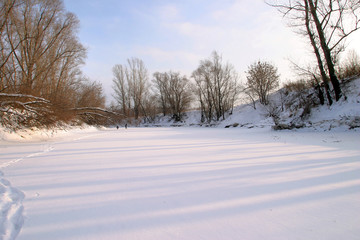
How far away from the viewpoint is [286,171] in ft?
9.00

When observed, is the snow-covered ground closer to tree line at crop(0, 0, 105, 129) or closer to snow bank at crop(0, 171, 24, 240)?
snow bank at crop(0, 171, 24, 240)

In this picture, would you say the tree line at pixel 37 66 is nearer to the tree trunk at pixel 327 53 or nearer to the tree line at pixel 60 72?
the tree line at pixel 60 72

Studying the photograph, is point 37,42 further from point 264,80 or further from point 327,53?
point 264,80

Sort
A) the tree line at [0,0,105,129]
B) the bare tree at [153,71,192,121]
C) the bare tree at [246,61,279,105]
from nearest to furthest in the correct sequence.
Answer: the tree line at [0,0,105,129] < the bare tree at [246,61,279,105] < the bare tree at [153,71,192,121]

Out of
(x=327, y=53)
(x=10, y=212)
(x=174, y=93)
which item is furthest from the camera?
(x=174, y=93)

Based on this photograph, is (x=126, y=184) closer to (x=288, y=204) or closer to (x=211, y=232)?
(x=211, y=232)

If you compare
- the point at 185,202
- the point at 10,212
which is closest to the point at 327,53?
the point at 185,202

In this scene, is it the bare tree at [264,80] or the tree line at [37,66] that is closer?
the tree line at [37,66]

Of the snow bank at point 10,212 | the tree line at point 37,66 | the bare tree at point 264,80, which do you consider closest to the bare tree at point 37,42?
the tree line at point 37,66

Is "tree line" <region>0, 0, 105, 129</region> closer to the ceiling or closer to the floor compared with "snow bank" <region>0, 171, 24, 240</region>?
closer to the ceiling

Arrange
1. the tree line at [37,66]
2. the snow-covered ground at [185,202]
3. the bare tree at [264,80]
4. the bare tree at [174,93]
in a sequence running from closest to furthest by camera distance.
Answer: the snow-covered ground at [185,202]
the tree line at [37,66]
the bare tree at [264,80]
the bare tree at [174,93]

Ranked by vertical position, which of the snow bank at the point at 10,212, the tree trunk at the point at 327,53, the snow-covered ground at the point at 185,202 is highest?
the tree trunk at the point at 327,53

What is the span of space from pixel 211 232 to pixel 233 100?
29.9 m

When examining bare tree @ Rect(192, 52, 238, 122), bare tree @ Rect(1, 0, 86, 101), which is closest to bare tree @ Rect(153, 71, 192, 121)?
bare tree @ Rect(192, 52, 238, 122)
